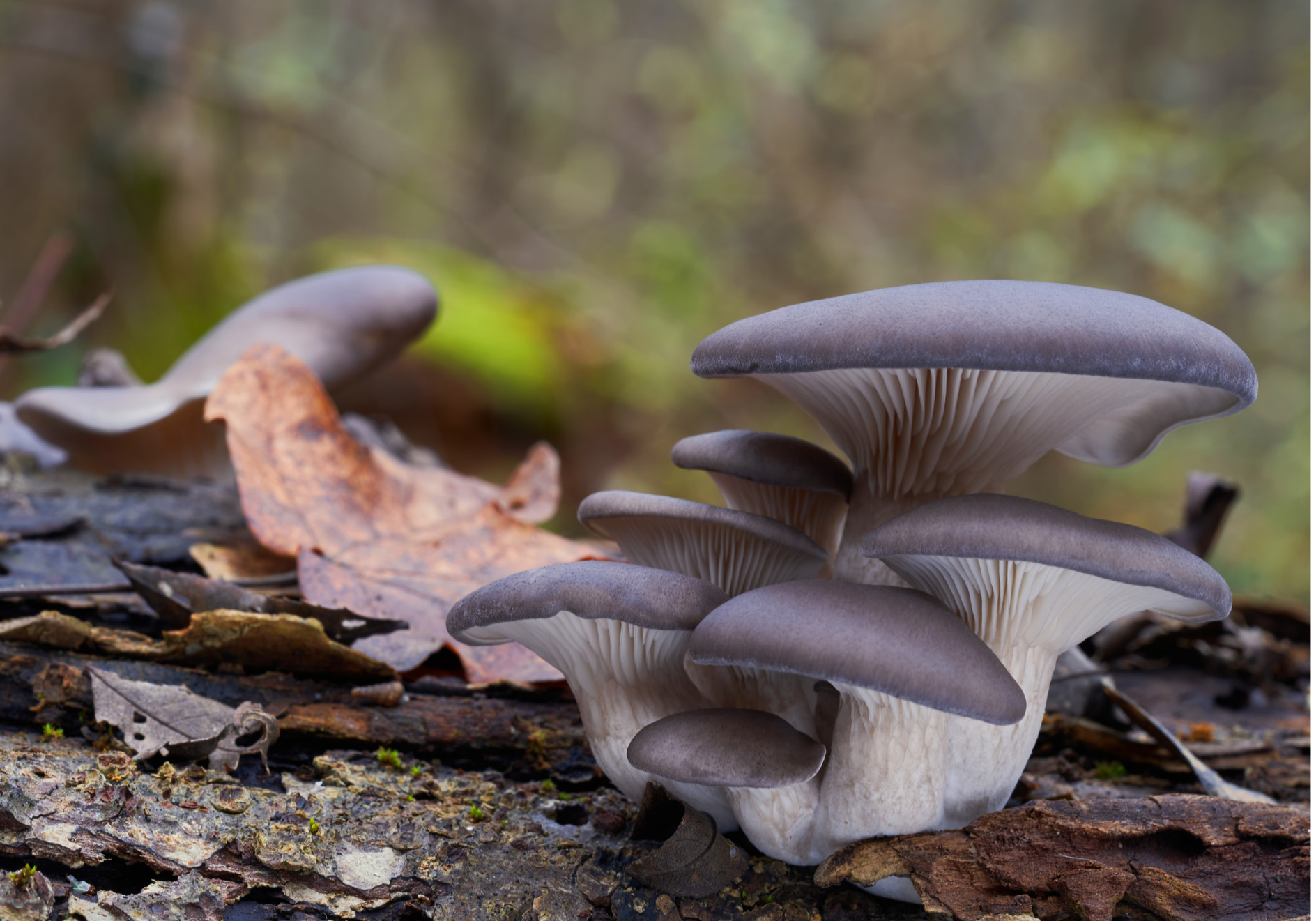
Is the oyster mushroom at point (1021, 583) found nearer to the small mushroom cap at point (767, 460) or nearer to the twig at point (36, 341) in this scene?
the small mushroom cap at point (767, 460)

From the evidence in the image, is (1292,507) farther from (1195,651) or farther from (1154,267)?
(1195,651)

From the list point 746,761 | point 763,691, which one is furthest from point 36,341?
point 746,761

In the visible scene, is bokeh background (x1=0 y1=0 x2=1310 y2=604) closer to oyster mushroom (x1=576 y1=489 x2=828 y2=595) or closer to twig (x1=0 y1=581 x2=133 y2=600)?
twig (x1=0 y1=581 x2=133 y2=600)

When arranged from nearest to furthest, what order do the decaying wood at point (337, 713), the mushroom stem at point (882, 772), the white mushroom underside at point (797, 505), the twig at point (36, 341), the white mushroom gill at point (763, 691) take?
the mushroom stem at point (882, 772) < the white mushroom gill at point (763, 691) < the decaying wood at point (337, 713) < the white mushroom underside at point (797, 505) < the twig at point (36, 341)

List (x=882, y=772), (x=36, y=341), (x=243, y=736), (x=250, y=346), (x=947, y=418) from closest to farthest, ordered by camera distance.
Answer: (x=882, y=772) < (x=947, y=418) < (x=243, y=736) < (x=36, y=341) < (x=250, y=346)

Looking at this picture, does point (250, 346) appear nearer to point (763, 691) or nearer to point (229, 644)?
point (229, 644)

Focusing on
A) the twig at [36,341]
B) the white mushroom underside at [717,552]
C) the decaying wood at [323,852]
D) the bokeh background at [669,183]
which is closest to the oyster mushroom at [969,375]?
the white mushroom underside at [717,552]
